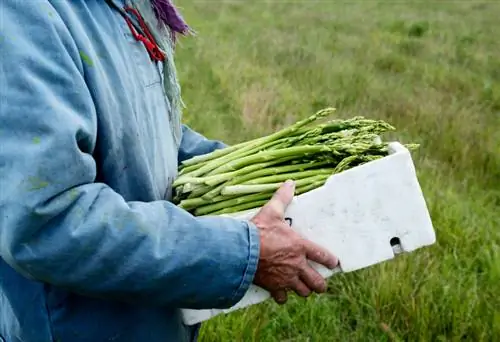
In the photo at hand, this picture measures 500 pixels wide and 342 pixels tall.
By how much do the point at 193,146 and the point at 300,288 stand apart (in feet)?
2.28

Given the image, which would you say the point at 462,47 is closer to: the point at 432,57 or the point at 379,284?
the point at 432,57

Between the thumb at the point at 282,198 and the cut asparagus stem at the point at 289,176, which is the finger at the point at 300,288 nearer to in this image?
the thumb at the point at 282,198

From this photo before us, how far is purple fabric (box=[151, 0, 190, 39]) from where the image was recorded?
67.4 inches

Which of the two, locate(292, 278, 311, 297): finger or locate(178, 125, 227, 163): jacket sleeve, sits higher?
locate(178, 125, 227, 163): jacket sleeve

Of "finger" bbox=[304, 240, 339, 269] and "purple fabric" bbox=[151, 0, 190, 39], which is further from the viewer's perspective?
"purple fabric" bbox=[151, 0, 190, 39]

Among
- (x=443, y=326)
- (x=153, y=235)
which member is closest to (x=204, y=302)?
(x=153, y=235)

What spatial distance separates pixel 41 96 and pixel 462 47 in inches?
390

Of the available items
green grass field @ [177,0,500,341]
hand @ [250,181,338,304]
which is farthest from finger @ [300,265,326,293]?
green grass field @ [177,0,500,341]

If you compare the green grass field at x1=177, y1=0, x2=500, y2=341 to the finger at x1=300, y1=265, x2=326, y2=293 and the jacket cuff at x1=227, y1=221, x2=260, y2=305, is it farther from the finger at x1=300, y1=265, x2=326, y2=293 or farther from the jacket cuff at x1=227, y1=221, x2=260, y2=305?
the jacket cuff at x1=227, y1=221, x2=260, y2=305

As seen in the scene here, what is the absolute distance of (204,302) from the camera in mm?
1424

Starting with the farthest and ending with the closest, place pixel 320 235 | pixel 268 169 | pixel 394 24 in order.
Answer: pixel 394 24, pixel 268 169, pixel 320 235

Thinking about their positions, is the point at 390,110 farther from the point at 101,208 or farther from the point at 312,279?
the point at 101,208

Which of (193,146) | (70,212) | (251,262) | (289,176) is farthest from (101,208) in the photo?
(193,146)

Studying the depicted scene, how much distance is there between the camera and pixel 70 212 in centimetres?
121
